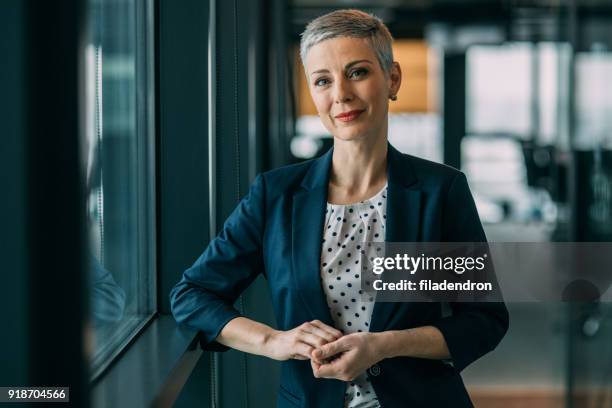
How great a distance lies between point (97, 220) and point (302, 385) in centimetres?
46

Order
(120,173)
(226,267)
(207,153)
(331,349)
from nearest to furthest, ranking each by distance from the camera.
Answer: (331,349), (226,267), (120,173), (207,153)

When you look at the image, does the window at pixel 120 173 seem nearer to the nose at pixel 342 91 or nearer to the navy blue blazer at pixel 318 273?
the navy blue blazer at pixel 318 273

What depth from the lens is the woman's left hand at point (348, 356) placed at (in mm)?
1246

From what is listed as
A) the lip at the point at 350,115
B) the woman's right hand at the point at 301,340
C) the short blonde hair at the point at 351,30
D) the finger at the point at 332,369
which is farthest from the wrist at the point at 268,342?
the short blonde hair at the point at 351,30

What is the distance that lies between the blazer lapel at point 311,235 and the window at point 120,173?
0.34 metres

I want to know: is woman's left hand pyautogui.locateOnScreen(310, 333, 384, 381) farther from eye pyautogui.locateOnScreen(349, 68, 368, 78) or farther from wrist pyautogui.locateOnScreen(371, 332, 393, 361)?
eye pyautogui.locateOnScreen(349, 68, 368, 78)

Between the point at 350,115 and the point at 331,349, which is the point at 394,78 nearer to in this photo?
the point at 350,115

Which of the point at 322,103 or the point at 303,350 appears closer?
Result: the point at 303,350

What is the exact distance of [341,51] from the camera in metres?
1.35

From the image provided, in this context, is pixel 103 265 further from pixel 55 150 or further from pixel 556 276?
pixel 556 276

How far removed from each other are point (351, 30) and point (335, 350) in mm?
525

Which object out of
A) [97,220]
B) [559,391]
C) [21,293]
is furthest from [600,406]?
[21,293]

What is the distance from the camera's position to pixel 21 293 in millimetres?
606

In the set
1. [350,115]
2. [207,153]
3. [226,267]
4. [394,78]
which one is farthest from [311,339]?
[207,153]
